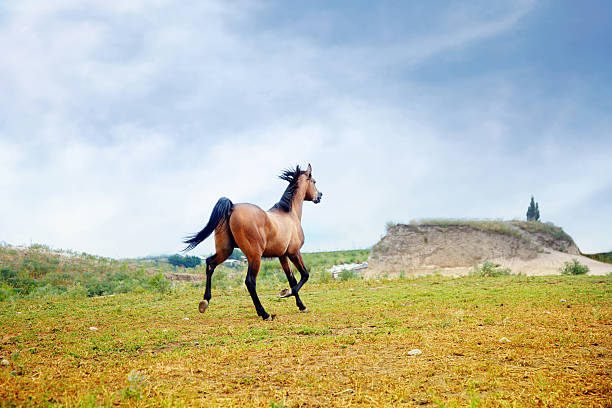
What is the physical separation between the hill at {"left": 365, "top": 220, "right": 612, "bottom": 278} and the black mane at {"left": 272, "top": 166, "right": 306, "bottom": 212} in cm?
1779

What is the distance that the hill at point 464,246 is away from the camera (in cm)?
2683

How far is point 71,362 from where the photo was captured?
4.82 m

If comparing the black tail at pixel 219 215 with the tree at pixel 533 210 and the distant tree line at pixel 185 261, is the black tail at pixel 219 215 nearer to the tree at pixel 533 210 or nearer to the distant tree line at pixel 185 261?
the distant tree line at pixel 185 261

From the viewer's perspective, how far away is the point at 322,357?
4.66 m

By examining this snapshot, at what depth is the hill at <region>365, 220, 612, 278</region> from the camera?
26.8 m

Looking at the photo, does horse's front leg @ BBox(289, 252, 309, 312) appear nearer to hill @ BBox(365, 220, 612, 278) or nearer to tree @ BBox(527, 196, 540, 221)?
hill @ BBox(365, 220, 612, 278)

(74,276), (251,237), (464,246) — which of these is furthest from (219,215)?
(464,246)

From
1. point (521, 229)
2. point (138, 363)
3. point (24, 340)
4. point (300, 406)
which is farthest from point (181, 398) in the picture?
point (521, 229)

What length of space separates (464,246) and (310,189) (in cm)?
2037

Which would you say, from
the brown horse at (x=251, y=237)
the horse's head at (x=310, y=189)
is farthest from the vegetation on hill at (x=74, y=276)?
the brown horse at (x=251, y=237)

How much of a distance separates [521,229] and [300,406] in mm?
28987

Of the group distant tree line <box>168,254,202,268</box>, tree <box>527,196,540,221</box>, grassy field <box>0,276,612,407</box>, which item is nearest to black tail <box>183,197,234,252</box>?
grassy field <box>0,276,612,407</box>

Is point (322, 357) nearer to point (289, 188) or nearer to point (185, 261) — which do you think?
point (289, 188)

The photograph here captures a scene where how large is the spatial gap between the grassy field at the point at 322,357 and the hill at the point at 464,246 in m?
18.7
